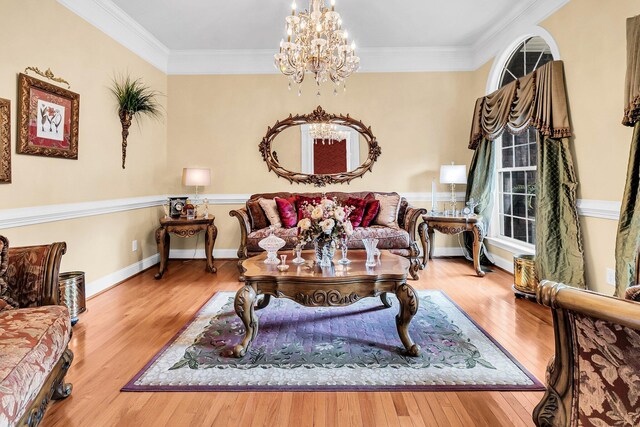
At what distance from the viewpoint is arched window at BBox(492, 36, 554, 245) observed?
152 inches

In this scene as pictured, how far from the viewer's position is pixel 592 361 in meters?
1.13

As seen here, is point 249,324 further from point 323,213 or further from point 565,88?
point 565,88

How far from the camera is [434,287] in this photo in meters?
3.72

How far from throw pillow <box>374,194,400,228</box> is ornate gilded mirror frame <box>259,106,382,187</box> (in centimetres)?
65

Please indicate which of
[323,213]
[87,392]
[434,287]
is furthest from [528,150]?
[87,392]

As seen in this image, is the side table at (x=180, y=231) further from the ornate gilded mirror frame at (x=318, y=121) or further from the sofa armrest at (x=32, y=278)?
the sofa armrest at (x=32, y=278)

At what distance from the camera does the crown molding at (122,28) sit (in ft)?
11.0

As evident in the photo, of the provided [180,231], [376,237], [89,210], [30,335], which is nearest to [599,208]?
[376,237]

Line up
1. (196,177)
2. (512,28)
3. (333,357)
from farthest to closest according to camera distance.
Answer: (196,177)
(512,28)
(333,357)

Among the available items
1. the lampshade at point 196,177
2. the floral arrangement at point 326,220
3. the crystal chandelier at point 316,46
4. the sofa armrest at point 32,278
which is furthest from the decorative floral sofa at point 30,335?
the lampshade at point 196,177

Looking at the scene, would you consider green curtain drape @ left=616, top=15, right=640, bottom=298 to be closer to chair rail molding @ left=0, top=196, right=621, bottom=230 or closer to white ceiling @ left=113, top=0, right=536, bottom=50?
chair rail molding @ left=0, top=196, right=621, bottom=230

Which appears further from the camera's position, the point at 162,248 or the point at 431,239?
the point at 431,239

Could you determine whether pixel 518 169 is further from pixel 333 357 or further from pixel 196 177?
pixel 196 177

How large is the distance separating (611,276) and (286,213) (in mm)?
3303
